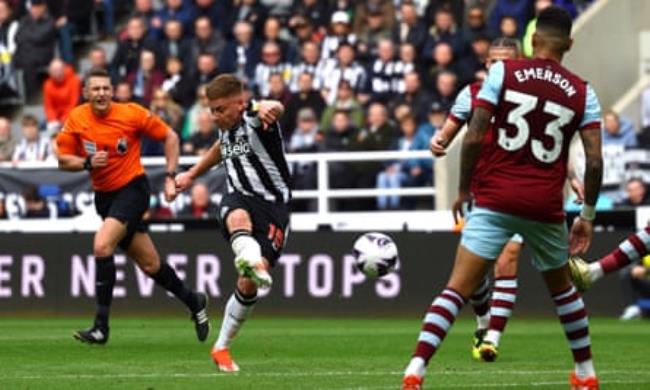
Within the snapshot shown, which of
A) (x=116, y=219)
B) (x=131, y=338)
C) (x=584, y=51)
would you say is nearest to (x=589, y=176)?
(x=116, y=219)

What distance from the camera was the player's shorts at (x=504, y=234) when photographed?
1048 centimetres

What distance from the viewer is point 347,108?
Result: 2447 cm

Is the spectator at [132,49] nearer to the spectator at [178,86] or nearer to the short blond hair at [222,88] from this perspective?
the spectator at [178,86]

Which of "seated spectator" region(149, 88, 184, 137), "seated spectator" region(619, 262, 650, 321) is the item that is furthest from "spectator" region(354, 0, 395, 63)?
"seated spectator" region(619, 262, 650, 321)

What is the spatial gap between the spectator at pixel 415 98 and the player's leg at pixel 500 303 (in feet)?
31.3

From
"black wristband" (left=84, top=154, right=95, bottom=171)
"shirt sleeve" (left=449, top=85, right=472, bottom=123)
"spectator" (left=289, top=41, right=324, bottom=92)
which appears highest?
"shirt sleeve" (left=449, top=85, right=472, bottom=123)

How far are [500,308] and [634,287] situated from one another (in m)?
7.49

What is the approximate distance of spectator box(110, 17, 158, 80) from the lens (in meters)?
27.4

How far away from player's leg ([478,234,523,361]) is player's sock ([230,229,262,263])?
2.24 m

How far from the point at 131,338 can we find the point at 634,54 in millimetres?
11074

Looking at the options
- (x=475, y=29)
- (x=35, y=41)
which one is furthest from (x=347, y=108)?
(x=35, y=41)

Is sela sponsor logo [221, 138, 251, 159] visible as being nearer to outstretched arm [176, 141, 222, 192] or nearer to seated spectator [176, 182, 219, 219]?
outstretched arm [176, 141, 222, 192]

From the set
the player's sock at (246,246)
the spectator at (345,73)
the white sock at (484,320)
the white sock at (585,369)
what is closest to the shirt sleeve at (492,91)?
the white sock at (585,369)

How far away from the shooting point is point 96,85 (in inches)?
650
